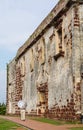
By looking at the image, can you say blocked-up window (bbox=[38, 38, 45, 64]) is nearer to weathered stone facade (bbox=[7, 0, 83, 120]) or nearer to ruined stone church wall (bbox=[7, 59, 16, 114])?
weathered stone facade (bbox=[7, 0, 83, 120])

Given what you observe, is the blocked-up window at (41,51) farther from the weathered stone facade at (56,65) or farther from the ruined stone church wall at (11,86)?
the ruined stone church wall at (11,86)

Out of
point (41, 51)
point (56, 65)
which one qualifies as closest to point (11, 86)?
point (41, 51)

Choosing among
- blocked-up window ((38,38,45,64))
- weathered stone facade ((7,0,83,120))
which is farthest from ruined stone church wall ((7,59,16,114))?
blocked-up window ((38,38,45,64))

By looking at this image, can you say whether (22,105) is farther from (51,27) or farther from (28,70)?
(28,70)

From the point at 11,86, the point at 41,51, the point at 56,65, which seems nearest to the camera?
the point at 56,65

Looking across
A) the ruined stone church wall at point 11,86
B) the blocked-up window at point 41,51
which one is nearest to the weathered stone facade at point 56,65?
the blocked-up window at point 41,51

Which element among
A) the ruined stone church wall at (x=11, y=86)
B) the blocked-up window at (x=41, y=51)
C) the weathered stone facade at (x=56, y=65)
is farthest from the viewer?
the ruined stone church wall at (x=11, y=86)

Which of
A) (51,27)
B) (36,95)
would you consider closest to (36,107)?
(36,95)

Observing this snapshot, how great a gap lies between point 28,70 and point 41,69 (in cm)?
489

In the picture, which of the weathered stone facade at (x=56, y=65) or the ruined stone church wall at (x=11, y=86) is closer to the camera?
the weathered stone facade at (x=56, y=65)

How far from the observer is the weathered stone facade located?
19281mm

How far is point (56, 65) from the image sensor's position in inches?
880

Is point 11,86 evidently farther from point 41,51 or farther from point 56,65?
point 56,65

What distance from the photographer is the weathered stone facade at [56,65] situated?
1928 centimetres
